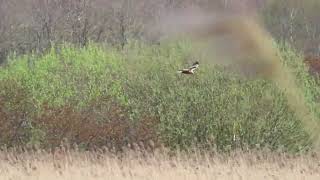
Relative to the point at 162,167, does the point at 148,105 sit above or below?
below

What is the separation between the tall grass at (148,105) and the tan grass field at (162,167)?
2.41 metres

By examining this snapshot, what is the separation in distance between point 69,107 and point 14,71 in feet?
7.75

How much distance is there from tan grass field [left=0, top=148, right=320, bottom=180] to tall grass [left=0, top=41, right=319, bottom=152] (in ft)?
7.90

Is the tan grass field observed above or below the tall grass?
above

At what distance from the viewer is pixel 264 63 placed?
1005cm

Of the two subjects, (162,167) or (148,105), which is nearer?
(162,167)

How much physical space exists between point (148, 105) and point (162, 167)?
594 centimetres

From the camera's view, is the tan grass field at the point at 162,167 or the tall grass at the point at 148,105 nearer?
the tan grass field at the point at 162,167

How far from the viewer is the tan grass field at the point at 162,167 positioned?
8.72 m

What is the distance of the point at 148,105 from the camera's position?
15.1 metres

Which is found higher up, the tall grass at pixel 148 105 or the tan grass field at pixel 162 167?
the tan grass field at pixel 162 167

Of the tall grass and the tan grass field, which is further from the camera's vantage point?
the tall grass

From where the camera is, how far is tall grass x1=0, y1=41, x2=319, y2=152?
546 inches

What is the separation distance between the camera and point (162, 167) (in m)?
9.24
